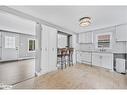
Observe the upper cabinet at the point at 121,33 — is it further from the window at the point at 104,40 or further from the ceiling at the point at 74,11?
the ceiling at the point at 74,11

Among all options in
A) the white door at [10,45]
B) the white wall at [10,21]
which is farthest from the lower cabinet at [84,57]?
the white door at [10,45]

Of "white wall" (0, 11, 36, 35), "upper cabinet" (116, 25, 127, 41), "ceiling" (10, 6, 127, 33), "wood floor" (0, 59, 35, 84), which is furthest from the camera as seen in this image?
"upper cabinet" (116, 25, 127, 41)

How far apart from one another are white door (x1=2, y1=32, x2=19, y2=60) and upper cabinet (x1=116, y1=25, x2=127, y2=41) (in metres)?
6.03

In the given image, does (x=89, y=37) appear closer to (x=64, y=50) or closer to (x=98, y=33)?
(x=98, y=33)

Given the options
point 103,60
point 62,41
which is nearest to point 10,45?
point 62,41

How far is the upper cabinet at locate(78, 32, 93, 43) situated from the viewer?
19.6ft

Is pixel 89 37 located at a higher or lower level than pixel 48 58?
higher

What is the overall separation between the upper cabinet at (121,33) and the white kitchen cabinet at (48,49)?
9.93 ft

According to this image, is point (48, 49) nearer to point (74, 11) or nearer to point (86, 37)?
point (74, 11)

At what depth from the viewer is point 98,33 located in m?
5.62

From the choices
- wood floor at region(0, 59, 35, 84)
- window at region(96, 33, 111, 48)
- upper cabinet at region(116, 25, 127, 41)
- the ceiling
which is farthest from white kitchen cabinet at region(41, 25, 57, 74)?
upper cabinet at region(116, 25, 127, 41)

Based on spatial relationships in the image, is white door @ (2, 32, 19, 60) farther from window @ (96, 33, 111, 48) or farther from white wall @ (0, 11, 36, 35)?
window @ (96, 33, 111, 48)
